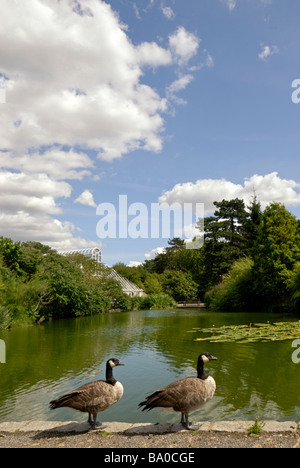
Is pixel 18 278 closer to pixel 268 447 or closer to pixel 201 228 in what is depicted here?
pixel 268 447

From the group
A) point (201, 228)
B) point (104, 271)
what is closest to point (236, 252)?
point (201, 228)

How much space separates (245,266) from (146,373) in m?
27.1

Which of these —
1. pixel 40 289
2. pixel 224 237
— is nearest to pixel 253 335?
pixel 40 289

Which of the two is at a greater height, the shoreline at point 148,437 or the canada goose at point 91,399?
the canada goose at point 91,399

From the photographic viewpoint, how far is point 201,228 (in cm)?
4975

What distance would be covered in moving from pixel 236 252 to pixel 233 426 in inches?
1656

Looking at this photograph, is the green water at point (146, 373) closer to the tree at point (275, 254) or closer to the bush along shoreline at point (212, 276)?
the bush along shoreline at point (212, 276)

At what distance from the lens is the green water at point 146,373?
647 cm

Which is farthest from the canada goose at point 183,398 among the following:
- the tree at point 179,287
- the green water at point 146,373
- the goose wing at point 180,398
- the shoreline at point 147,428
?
the tree at point 179,287

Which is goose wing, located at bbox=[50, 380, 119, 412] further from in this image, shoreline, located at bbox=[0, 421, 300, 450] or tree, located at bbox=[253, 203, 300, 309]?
tree, located at bbox=[253, 203, 300, 309]

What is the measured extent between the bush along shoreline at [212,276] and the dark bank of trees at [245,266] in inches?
3.2

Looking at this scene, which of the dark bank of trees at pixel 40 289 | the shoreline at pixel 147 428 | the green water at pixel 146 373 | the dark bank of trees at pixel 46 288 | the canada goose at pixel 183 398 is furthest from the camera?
the dark bank of trees at pixel 46 288

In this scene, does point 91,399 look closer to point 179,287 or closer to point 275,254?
point 275,254

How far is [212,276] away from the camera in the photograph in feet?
157
